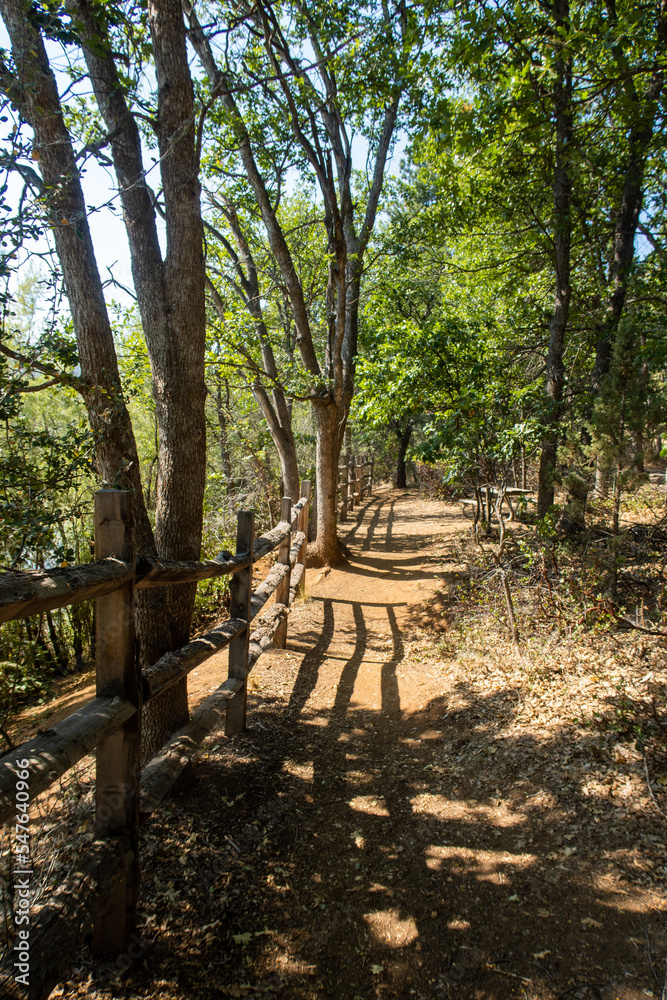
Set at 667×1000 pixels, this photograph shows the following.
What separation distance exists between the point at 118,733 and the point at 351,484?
1552 centimetres

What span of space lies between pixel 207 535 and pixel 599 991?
9048mm

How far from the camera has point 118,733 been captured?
2078 mm

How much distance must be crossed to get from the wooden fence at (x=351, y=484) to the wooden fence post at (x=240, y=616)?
10.4m

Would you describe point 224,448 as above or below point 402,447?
below

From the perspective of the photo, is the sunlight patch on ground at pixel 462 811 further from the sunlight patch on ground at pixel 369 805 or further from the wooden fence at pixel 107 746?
the wooden fence at pixel 107 746

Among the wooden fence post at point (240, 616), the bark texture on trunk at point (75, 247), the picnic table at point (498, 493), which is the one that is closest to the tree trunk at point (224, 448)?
the picnic table at point (498, 493)

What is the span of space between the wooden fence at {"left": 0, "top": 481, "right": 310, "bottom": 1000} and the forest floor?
1.60 feet

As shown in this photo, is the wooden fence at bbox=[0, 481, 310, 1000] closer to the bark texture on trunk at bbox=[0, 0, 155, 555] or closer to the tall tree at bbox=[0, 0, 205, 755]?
the tall tree at bbox=[0, 0, 205, 755]

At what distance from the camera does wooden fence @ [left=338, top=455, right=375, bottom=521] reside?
15.5 m

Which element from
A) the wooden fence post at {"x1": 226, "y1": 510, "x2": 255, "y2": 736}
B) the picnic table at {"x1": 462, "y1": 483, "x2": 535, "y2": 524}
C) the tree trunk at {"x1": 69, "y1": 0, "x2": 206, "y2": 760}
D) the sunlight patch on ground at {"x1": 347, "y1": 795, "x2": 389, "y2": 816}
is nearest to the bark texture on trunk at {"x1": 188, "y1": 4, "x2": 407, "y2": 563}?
the picnic table at {"x1": 462, "y1": 483, "x2": 535, "y2": 524}

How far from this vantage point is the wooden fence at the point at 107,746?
1.52 meters

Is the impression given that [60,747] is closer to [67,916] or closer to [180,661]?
[67,916]

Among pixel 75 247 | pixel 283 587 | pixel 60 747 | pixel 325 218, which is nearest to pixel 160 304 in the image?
pixel 75 247

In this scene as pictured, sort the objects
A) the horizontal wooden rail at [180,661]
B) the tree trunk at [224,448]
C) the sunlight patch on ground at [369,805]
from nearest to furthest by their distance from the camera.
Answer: the horizontal wooden rail at [180,661]
the sunlight patch on ground at [369,805]
the tree trunk at [224,448]
